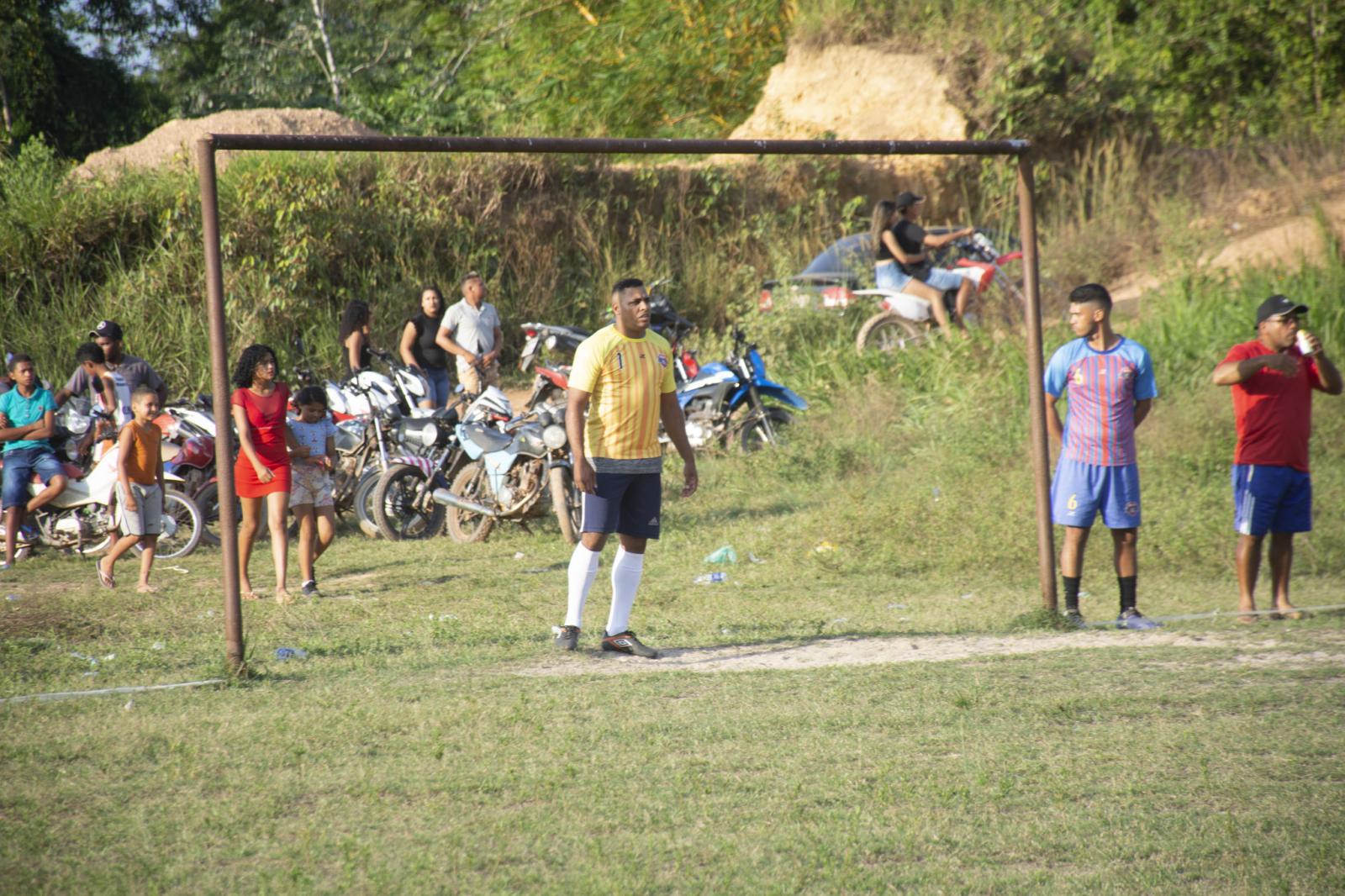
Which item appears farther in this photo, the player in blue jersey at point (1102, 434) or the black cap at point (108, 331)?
the black cap at point (108, 331)

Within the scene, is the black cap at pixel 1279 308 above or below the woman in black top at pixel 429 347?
below

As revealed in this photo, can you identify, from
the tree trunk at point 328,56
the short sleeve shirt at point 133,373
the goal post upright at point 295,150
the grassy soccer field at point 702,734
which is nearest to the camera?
the grassy soccer field at point 702,734

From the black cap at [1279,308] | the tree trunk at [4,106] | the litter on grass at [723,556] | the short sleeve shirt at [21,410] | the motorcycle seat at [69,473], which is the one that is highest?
the tree trunk at [4,106]

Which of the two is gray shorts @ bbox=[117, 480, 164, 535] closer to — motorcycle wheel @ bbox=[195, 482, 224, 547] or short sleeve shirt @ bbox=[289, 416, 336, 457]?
short sleeve shirt @ bbox=[289, 416, 336, 457]

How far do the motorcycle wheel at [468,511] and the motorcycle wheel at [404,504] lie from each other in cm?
29

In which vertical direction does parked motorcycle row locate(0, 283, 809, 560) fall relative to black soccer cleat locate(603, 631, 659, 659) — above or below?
above

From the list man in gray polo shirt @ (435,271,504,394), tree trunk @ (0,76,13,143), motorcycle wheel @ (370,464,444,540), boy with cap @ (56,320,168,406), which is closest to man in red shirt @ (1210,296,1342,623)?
motorcycle wheel @ (370,464,444,540)

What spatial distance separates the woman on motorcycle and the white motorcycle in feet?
25.2

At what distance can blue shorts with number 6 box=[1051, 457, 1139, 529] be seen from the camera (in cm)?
728

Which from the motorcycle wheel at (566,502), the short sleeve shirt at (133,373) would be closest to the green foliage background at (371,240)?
the short sleeve shirt at (133,373)

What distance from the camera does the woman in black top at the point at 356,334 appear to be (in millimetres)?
12289

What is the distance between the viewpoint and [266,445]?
27.5ft

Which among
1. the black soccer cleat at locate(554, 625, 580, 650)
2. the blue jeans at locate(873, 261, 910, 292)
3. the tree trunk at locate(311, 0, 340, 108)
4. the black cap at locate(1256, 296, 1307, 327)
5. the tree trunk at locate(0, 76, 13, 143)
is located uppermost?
the tree trunk at locate(311, 0, 340, 108)

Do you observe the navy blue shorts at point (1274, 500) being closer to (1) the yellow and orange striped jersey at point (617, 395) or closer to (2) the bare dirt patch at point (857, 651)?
(2) the bare dirt patch at point (857, 651)
